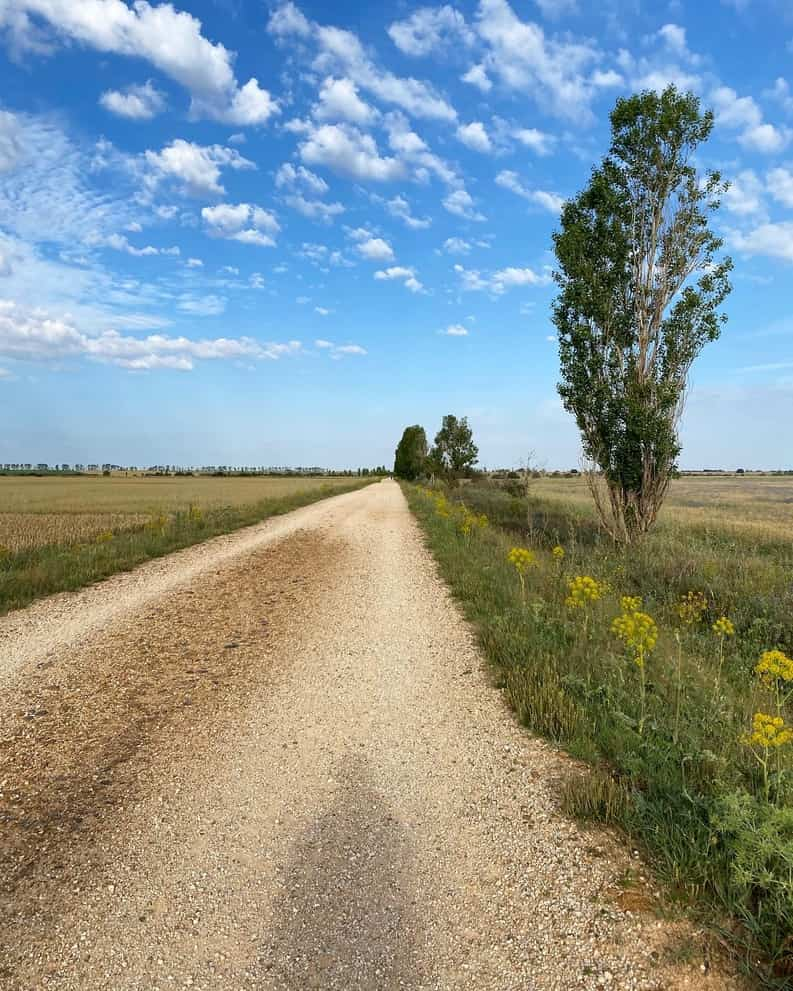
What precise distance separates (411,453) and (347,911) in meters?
74.3

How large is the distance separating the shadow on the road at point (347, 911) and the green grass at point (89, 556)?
6.59m

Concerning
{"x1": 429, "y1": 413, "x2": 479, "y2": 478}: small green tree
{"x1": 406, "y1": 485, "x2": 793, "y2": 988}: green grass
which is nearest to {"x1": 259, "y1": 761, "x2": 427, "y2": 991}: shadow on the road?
{"x1": 406, "y1": 485, "x2": 793, "y2": 988}: green grass

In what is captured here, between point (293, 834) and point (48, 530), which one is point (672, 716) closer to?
point (293, 834)

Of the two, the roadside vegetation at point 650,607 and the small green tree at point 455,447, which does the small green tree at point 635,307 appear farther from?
the small green tree at point 455,447

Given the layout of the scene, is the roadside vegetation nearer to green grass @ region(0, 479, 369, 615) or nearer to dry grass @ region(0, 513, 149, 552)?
green grass @ region(0, 479, 369, 615)

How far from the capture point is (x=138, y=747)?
4.05 m

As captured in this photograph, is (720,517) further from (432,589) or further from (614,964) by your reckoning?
(614,964)

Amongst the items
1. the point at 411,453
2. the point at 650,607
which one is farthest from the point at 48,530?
the point at 411,453

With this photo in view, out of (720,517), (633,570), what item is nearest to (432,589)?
(633,570)

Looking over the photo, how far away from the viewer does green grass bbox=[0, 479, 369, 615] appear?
8.46 meters

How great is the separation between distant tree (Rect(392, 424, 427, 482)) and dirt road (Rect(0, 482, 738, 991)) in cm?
6166

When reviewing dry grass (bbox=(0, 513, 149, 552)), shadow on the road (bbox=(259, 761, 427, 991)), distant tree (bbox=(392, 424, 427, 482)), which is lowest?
shadow on the road (bbox=(259, 761, 427, 991))

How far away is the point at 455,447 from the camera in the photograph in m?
47.8

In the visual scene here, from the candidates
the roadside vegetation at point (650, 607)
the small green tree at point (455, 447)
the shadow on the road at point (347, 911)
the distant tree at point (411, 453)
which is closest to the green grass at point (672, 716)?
the roadside vegetation at point (650, 607)
